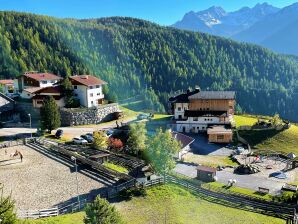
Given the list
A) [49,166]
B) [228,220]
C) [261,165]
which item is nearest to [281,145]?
[261,165]

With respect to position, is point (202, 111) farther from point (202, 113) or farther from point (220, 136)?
point (220, 136)

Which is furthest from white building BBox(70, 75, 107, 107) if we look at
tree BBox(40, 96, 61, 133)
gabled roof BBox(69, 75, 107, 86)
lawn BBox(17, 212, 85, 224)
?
lawn BBox(17, 212, 85, 224)

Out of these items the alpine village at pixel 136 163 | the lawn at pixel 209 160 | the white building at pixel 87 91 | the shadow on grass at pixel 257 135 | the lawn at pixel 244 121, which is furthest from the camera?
the white building at pixel 87 91

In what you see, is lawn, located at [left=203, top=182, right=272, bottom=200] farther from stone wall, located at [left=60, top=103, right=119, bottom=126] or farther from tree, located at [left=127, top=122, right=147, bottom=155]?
stone wall, located at [left=60, top=103, right=119, bottom=126]

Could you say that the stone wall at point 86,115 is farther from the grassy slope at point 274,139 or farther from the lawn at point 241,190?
the lawn at point 241,190

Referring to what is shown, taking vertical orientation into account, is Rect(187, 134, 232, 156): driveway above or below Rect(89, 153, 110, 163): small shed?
below

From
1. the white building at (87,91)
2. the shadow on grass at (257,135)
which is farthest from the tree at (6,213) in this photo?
the white building at (87,91)
